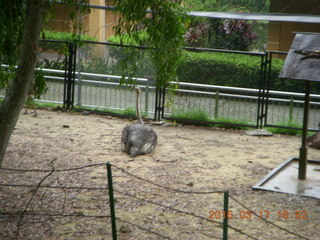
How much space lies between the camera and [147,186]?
31.3 feet

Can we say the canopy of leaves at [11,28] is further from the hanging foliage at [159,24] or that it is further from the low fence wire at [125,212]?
the low fence wire at [125,212]

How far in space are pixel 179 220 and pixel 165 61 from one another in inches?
80.7

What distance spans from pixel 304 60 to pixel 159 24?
257 cm

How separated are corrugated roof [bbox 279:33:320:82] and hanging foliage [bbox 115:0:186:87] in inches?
78.6

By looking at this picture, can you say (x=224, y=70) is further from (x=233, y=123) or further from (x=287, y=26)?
Answer: (x=287, y=26)

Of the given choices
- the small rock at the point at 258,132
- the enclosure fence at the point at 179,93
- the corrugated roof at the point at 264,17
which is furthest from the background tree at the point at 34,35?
the corrugated roof at the point at 264,17

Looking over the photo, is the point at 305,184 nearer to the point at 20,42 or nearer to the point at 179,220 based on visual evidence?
the point at 179,220

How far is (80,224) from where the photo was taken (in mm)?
7871

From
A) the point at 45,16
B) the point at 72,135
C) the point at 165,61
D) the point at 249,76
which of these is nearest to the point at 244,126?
the point at 249,76

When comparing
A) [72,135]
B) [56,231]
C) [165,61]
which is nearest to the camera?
[56,231]

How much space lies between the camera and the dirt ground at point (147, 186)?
7.76 m

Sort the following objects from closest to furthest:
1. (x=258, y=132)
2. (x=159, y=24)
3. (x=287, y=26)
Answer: (x=159, y=24) < (x=258, y=132) < (x=287, y=26)
